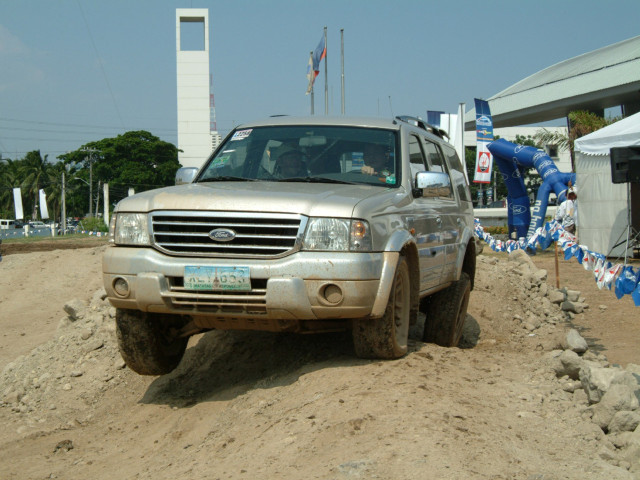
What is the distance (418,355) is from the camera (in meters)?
5.38

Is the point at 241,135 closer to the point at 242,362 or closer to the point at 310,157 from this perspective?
the point at 310,157

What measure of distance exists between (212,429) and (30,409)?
2700 millimetres

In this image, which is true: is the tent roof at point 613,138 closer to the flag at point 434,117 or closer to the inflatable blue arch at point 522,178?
the inflatable blue arch at point 522,178

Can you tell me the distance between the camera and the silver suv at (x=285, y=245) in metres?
4.63

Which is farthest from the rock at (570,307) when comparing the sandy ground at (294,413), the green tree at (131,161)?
the green tree at (131,161)

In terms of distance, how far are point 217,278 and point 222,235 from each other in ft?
0.92

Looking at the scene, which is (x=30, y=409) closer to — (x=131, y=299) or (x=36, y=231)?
(x=131, y=299)

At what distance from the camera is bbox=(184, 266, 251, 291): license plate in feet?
15.2

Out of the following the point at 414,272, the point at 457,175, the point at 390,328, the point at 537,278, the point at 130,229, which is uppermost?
the point at 457,175

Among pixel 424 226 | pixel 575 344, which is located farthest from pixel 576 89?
pixel 424 226

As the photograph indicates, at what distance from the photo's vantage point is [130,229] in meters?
5.02

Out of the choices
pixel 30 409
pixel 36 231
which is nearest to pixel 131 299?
pixel 30 409

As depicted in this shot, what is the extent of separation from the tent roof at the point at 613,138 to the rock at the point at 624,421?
12147 millimetres

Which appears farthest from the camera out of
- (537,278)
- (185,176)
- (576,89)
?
(576,89)
